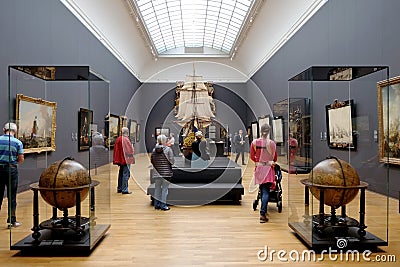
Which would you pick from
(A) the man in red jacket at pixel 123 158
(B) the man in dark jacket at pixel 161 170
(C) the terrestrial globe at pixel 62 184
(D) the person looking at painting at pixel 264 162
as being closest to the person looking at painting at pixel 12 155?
(C) the terrestrial globe at pixel 62 184

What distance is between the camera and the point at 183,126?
625 inches

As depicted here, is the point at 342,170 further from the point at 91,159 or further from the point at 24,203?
the point at 24,203

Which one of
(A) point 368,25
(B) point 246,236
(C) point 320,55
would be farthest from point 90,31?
(B) point 246,236

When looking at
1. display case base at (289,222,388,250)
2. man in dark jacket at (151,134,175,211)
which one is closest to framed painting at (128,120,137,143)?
man in dark jacket at (151,134,175,211)

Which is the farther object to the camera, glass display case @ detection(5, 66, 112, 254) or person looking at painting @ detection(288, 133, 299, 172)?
person looking at painting @ detection(288, 133, 299, 172)

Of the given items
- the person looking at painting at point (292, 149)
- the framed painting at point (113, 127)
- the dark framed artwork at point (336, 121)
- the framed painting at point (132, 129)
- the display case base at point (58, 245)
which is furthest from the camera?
the framed painting at point (132, 129)

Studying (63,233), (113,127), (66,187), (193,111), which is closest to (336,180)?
(66,187)

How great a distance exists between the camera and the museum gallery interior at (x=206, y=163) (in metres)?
6.90

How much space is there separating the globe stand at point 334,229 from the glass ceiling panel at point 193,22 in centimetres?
1975

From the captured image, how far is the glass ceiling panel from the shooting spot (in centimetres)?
2914

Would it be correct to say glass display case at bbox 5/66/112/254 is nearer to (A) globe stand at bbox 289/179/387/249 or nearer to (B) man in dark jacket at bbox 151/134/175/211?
Result: (B) man in dark jacket at bbox 151/134/175/211

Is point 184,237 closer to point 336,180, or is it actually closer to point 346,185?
point 336,180

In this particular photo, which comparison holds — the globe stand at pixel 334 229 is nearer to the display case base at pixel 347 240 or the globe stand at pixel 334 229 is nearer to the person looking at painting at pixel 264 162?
the display case base at pixel 347 240

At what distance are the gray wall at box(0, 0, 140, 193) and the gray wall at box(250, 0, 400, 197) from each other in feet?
17.4
